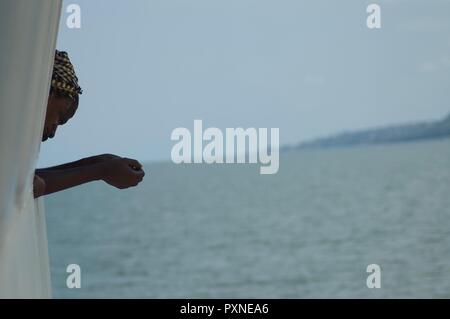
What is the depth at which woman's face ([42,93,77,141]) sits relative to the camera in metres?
0.89

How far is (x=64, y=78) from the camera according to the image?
889mm

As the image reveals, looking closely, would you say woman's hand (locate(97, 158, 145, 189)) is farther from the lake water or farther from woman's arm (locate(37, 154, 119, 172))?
the lake water

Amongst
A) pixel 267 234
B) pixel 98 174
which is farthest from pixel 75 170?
pixel 267 234

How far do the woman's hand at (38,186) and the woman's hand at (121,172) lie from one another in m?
0.05

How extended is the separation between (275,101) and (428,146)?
7995mm

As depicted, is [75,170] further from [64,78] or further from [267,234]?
[267,234]

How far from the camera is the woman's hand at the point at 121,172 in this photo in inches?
33.5

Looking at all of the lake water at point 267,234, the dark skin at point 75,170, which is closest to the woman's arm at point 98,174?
the dark skin at point 75,170

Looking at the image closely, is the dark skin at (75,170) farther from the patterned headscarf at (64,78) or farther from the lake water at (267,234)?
the lake water at (267,234)

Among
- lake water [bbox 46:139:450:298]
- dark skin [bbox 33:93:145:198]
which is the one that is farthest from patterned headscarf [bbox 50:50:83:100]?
lake water [bbox 46:139:450:298]

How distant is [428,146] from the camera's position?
118 feet

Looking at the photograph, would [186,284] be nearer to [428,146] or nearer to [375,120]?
[375,120]
